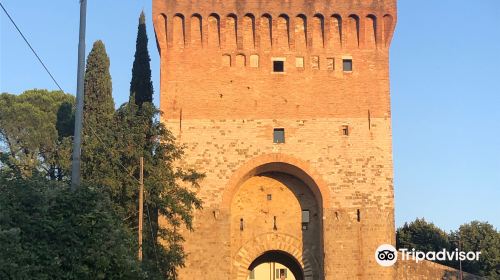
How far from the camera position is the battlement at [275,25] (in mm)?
27000

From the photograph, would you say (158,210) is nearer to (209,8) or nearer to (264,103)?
(264,103)

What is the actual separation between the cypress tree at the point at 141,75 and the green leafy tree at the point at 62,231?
54.9 feet

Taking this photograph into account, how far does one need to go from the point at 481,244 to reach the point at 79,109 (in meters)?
29.0

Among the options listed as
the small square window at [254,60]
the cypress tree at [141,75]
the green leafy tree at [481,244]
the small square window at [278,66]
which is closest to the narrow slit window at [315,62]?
the small square window at [278,66]

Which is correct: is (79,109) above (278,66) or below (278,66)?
below

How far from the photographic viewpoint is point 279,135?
26516mm

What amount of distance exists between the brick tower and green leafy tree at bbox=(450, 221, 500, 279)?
11.7 metres

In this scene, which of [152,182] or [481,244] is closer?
[152,182]

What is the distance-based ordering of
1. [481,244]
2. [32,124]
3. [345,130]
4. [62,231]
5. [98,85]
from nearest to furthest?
[62,231] < [345,130] < [98,85] < [481,244] < [32,124]

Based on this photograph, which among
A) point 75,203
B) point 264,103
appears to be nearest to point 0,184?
point 75,203

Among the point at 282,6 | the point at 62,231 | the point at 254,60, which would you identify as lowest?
the point at 62,231

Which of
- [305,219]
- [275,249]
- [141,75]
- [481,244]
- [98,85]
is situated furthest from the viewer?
[481,244]

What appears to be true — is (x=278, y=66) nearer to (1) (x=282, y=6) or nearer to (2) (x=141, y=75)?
(1) (x=282, y=6)

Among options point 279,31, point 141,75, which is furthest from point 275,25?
point 141,75
